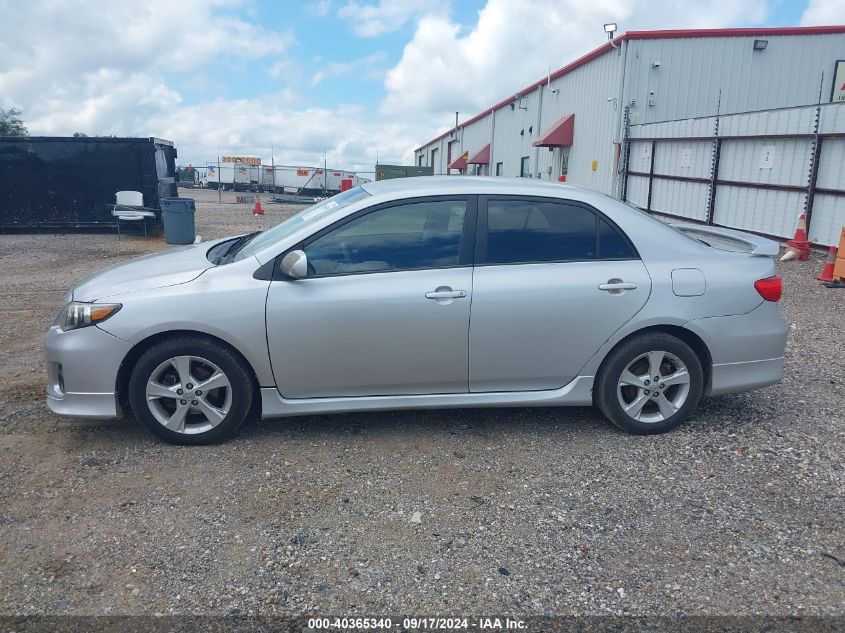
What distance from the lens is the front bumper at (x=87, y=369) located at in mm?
4023

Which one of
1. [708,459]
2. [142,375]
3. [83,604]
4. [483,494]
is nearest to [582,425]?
[708,459]

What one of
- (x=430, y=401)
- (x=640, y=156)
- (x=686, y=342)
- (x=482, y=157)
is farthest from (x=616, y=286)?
(x=482, y=157)

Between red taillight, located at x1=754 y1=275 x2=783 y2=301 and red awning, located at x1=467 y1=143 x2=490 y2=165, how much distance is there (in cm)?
3661

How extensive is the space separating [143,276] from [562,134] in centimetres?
2234

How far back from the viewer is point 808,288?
961cm

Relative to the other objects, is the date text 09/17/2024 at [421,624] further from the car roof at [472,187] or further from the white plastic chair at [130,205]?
the white plastic chair at [130,205]

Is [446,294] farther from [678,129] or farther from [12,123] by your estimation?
[12,123]

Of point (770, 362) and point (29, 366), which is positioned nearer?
point (770, 362)

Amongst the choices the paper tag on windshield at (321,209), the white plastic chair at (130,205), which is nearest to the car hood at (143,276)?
the paper tag on windshield at (321,209)

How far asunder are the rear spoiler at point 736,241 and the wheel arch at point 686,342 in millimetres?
730

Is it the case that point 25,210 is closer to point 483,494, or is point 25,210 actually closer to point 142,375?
point 142,375

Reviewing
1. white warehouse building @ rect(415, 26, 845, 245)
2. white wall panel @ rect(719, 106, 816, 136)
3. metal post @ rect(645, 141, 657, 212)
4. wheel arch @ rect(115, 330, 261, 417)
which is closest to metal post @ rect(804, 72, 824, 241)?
white warehouse building @ rect(415, 26, 845, 245)

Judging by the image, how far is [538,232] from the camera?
174 inches

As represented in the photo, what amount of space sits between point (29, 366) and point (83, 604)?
3658 mm
